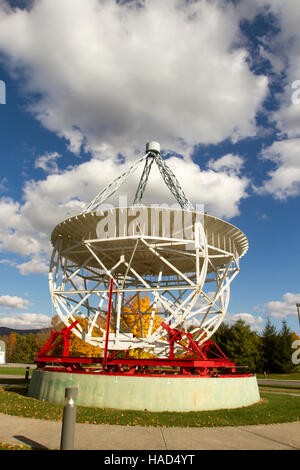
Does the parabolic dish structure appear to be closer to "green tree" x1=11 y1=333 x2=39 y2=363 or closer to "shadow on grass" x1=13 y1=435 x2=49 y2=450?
"shadow on grass" x1=13 y1=435 x2=49 y2=450

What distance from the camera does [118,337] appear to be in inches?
792

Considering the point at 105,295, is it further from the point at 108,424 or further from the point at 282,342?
the point at 282,342

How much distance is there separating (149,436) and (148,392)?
4.72m

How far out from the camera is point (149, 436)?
8430 mm

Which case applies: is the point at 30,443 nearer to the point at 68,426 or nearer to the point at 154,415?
the point at 68,426

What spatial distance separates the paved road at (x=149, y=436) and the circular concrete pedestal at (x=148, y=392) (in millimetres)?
3421

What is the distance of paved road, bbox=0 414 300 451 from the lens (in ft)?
24.4

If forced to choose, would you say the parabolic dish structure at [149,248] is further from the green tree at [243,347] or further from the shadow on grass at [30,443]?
the green tree at [243,347]

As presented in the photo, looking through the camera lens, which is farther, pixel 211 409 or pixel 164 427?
pixel 211 409

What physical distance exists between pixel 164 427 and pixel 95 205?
17.1 metres

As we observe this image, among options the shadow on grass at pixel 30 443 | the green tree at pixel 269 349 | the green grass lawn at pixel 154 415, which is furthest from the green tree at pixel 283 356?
the shadow on grass at pixel 30 443

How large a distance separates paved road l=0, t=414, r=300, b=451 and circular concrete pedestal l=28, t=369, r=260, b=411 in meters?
3.42

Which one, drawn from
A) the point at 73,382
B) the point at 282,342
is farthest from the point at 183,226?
the point at 282,342
